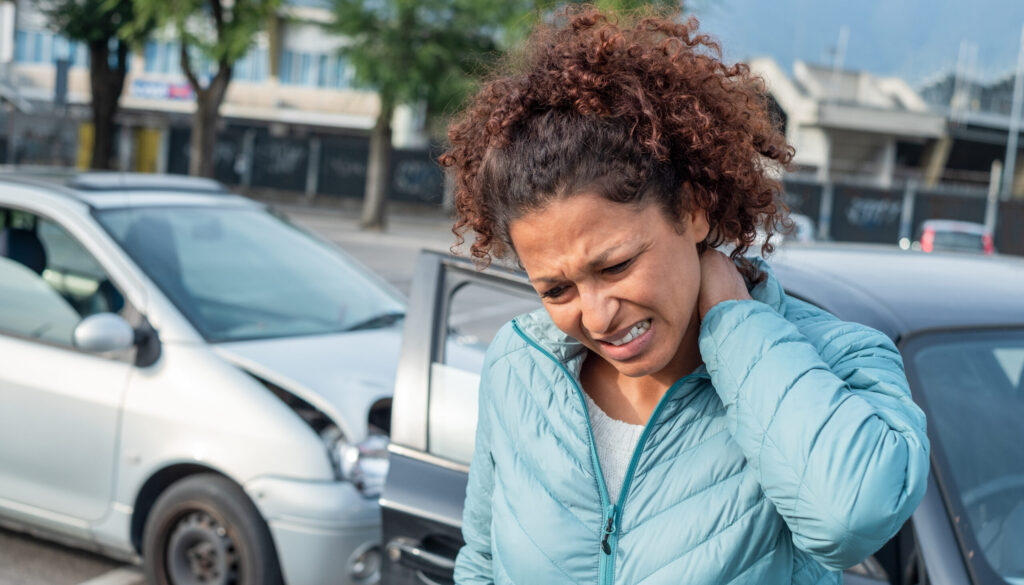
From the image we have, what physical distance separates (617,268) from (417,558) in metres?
1.42

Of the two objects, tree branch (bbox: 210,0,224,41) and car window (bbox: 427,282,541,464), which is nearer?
car window (bbox: 427,282,541,464)

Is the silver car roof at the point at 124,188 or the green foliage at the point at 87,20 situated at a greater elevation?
the green foliage at the point at 87,20

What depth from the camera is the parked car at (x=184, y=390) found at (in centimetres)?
360

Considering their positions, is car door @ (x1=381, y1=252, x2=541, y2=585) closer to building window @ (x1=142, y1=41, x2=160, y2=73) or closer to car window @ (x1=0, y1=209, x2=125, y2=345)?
car window @ (x1=0, y1=209, x2=125, y2=345)

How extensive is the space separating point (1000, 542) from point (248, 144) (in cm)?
3648

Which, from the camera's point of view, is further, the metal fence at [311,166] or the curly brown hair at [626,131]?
the metal fence at [311,166]

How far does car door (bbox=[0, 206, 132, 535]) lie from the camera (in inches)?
157

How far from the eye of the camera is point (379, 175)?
2730 cm

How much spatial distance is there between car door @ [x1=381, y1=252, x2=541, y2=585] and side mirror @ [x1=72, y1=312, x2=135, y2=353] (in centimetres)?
139

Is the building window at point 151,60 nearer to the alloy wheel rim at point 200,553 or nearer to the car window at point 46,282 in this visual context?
the car window at point 46,282

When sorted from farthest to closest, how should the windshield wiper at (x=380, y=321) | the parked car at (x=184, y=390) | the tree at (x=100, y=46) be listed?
1. the tree at (x=100, y=46)
2. the windshield wiper at (x=380, y=321)
3. the parked car at (x=184, y=390)

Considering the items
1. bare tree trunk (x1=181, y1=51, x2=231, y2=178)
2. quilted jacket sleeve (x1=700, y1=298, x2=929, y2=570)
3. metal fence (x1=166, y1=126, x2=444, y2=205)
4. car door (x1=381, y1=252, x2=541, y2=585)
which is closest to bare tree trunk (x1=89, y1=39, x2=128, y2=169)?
metal fence (x1=166, y1=126, x2=444, y2=205)

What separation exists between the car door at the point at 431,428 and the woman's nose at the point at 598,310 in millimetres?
1274

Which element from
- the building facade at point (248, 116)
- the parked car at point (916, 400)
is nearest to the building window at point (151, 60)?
the building facade at point (248, 116)
